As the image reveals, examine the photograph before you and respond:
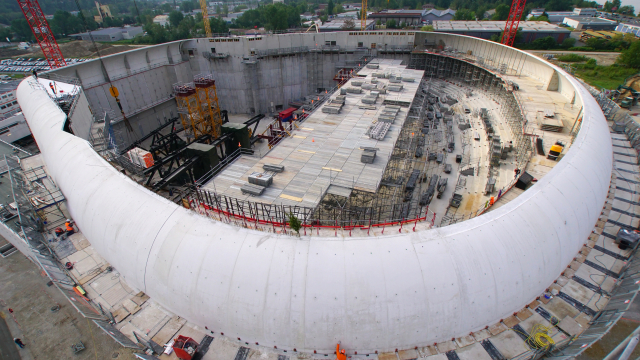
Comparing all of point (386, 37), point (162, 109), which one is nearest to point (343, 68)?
point (386, 37)

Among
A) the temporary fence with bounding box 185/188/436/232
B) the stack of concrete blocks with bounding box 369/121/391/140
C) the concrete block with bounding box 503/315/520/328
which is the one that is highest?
the stack of concrete blocks with bounding box 369/121/391/140

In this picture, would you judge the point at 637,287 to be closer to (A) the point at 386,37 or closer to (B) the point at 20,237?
(B) the point at 20,237

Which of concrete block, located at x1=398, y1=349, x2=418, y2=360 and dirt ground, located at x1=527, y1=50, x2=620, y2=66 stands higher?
dirt ground, located at x1=527, y1=50, x2=620, y2=66

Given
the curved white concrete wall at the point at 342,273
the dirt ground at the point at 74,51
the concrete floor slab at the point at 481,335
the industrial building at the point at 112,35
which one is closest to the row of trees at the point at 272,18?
the industrial building at the point at 112,35

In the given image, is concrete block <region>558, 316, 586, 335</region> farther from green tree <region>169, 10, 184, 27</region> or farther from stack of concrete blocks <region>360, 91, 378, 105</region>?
green tree <region>169, 10, 184, 27</region>

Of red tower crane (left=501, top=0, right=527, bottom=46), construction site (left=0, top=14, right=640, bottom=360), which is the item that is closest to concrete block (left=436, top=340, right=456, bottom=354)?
construction site (left=0, top=14, right=640, bottom=360)

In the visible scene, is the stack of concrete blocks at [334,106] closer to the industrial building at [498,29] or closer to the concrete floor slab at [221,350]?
the concrete floor slab at [221,350]
